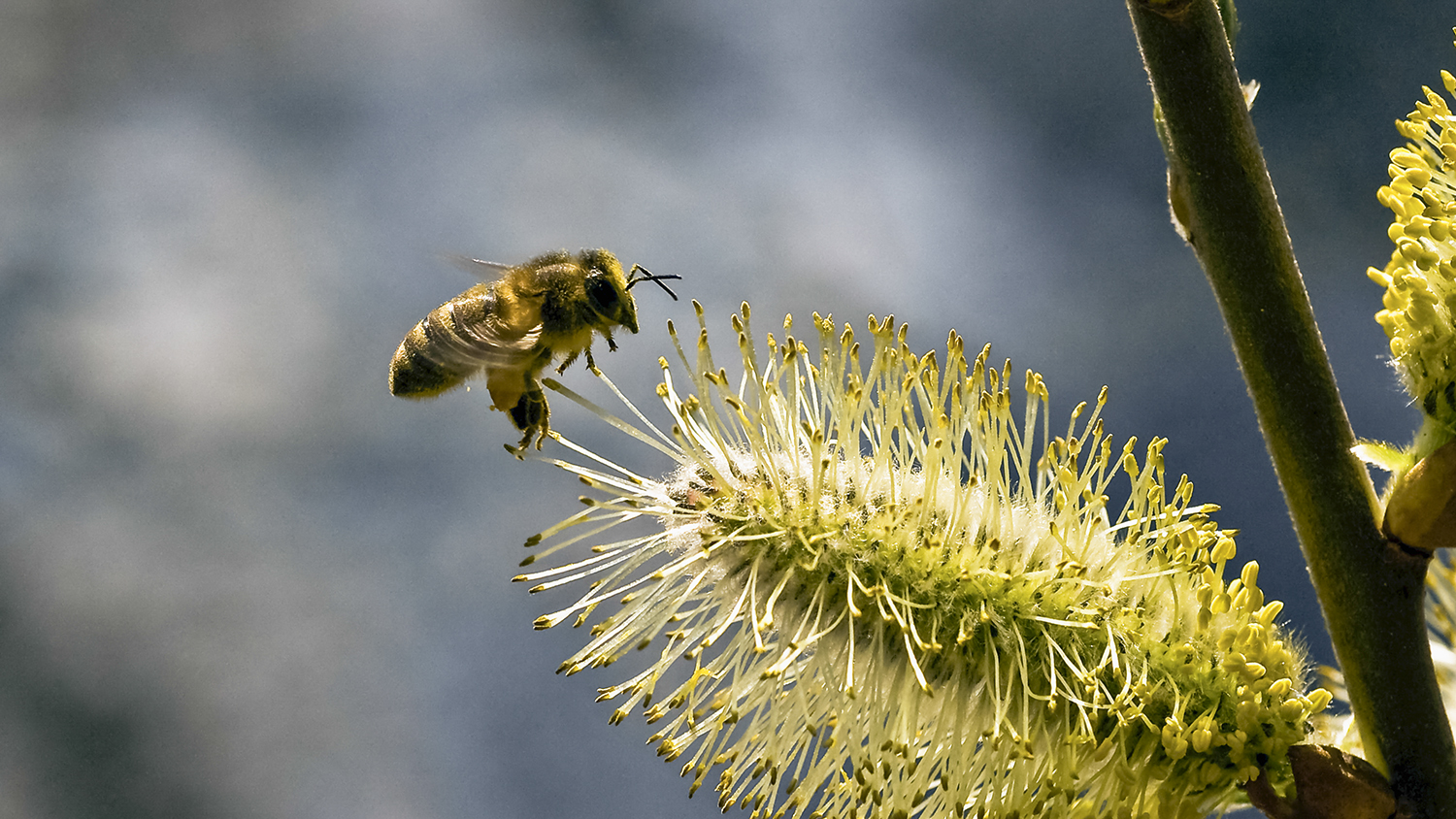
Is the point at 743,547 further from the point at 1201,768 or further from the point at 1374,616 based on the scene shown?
the point at 1374,616

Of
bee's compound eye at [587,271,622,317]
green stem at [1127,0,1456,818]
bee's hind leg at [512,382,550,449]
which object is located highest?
bee's compound eye at [587,271,622,317]

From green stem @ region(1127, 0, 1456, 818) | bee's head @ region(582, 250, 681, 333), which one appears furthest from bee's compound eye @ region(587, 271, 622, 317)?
green stem @ region(1127, 0, 1456, 818)

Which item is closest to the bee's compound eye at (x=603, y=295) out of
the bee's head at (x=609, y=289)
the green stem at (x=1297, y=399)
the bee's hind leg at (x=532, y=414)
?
the bee's head at (x=609, y=289)

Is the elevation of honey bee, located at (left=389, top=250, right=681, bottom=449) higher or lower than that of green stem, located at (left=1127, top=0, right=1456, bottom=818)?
higher

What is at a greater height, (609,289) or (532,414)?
(609,289)

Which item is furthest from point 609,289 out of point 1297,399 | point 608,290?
point 1297,399

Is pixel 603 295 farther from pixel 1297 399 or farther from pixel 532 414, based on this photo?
pixel 1297 399

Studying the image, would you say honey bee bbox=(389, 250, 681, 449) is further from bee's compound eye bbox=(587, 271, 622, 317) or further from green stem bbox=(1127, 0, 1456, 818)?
green stem bbox=(1127, 0, 1456, 818)
